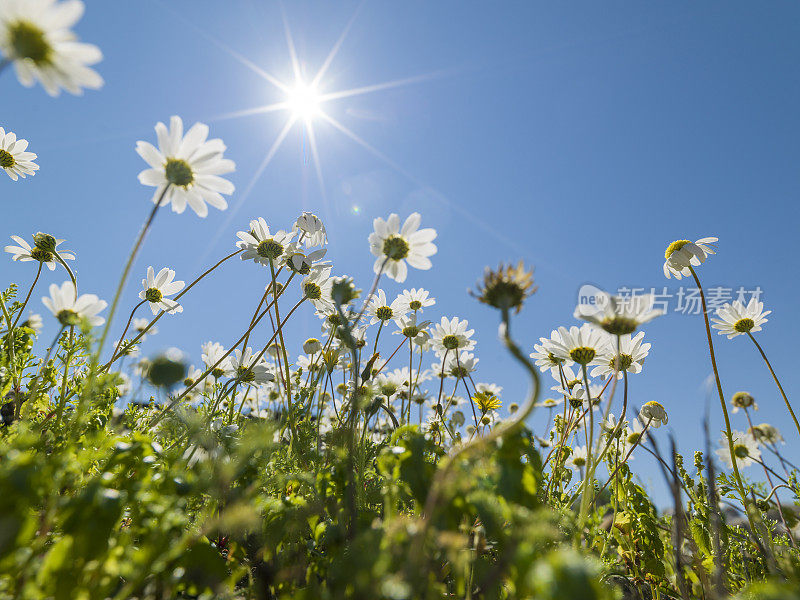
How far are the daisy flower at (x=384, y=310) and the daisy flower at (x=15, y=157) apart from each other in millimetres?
A: 2834

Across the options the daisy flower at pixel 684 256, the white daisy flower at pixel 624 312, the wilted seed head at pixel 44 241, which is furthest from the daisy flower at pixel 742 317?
the wilted seed head at pixel 44 241

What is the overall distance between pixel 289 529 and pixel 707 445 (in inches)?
46.2

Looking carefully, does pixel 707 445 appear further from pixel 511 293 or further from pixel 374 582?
pixel 374 582

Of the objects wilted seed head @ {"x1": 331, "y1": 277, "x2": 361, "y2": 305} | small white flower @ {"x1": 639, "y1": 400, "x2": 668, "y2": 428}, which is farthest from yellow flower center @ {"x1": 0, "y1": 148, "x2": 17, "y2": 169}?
small white flower @ {"x1": 639, "y1": 400, "x2": 668, "y2": 428}

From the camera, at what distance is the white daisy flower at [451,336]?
386cm

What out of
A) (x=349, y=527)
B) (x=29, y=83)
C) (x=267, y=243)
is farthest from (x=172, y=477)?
(x=267, y=243)

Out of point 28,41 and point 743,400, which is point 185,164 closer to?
point 28,41

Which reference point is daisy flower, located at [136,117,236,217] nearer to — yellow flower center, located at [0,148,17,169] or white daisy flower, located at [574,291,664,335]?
white daisy flower, located at [574,291,664,335]

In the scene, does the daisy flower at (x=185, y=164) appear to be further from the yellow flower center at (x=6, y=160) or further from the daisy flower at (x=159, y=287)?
the yellow flower center at (x=6, y=160)

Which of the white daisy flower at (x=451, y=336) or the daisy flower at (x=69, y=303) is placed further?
the white daisy flower at (x=451, y=336)

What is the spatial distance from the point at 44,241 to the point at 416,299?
114 inches

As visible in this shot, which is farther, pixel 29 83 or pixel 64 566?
pixel 29 83

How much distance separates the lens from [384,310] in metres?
3.75

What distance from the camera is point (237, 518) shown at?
831 millimetres
